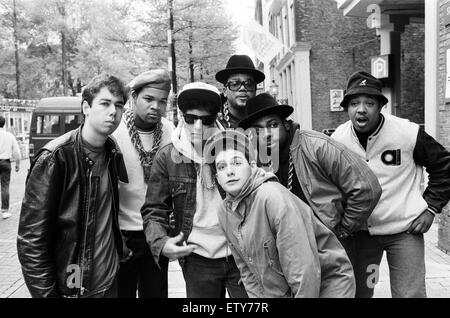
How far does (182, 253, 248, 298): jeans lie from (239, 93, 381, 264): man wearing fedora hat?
1.90ft

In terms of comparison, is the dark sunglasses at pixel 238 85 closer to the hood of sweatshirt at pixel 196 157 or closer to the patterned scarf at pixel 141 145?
the patterned scarf at pixel 141 145

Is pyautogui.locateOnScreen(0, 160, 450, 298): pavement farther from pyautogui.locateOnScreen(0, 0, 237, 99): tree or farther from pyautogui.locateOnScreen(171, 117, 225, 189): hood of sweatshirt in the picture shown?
pyautogui.locateOnScreen(0, 0, 237, 99): tree

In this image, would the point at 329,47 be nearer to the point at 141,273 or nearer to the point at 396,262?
the point at 396,262

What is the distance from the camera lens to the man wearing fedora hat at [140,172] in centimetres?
293

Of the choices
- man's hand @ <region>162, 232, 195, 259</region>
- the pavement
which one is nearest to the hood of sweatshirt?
man's hand @ <region>162, 232, 195, 259</region>

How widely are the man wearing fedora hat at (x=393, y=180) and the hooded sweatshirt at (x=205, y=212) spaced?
1079 millimetres

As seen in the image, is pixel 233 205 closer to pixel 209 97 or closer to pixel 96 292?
pixel 209 97

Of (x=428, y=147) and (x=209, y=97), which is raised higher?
(x=209, y=97)

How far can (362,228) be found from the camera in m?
3.01

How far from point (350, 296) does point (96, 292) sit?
1.32 metres

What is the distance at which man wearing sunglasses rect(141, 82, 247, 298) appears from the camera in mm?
2525

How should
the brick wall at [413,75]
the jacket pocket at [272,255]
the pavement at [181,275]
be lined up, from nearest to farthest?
the jacket pocket at [272,255] → the pavement at [181,275] → the brick wall at [413,75]

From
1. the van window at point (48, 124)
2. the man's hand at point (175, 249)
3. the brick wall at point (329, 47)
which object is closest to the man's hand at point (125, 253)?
the man's hand at point (175, 249)

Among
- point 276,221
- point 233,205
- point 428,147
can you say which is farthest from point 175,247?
point 428,147
